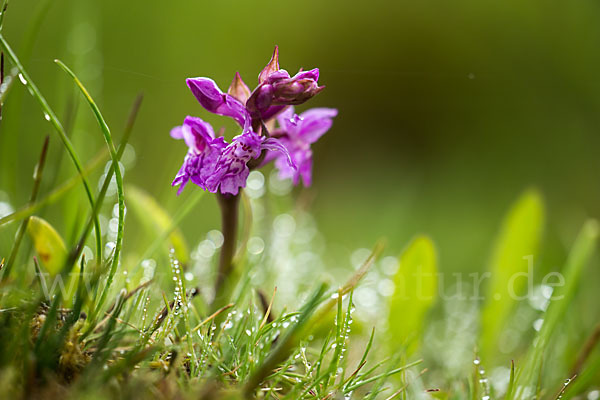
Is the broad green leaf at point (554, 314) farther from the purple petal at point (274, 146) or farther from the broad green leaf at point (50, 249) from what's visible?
the broad green leaf at point (50, 249)

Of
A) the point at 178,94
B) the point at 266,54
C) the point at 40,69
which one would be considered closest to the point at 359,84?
the point at 266,54

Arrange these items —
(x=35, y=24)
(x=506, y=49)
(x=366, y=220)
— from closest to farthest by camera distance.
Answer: (x=35, y=24) < (x=366, y=220) < (x=506, y=49)

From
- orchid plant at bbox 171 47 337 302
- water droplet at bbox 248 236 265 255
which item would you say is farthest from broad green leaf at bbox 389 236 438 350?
orchid plant at bbox 171 47 337 302

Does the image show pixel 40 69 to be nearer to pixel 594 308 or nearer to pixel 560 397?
pixel 594 308

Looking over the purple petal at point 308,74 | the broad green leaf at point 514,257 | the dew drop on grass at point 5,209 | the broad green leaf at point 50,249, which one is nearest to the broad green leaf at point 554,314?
the broad green leaf at point 514,257

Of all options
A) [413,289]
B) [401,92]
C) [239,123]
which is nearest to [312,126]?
[239,123]

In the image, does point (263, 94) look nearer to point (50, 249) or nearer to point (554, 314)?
point (50, 249)
